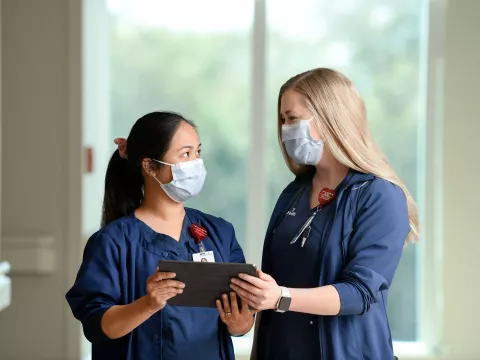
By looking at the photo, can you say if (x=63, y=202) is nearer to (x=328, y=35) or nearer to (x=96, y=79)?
(x=96, y=79)

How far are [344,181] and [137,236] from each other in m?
0.60

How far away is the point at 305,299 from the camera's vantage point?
1953 mm

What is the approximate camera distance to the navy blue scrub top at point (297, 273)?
2.10m

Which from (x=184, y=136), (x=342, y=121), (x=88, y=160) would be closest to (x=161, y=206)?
(x=184, y=136)

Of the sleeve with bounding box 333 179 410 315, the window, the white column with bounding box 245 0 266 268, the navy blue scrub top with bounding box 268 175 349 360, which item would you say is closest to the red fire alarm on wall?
the window

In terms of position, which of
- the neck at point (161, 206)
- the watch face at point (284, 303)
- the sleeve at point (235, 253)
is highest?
the neck at point (161, 206)

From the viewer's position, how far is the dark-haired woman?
196 cm

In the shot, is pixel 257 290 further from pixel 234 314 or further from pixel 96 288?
pixel 96 288

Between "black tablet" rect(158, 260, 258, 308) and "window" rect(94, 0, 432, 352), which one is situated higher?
"window" rect(94, 0, 432, 352)

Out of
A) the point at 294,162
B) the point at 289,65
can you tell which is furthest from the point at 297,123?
the point at 289,65

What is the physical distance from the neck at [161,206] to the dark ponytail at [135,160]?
0.25 feet

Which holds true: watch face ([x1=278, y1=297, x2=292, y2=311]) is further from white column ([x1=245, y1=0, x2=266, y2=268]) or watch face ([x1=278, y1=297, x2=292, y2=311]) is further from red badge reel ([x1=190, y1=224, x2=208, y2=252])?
white column ([x1=245, y1=0, x2=266, y2=268])

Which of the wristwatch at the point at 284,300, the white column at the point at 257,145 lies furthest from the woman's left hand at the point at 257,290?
the white column at the point at 257,145

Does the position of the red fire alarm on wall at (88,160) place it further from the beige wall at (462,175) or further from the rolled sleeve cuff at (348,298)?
the rolled sleeve cuff at (348,298)
